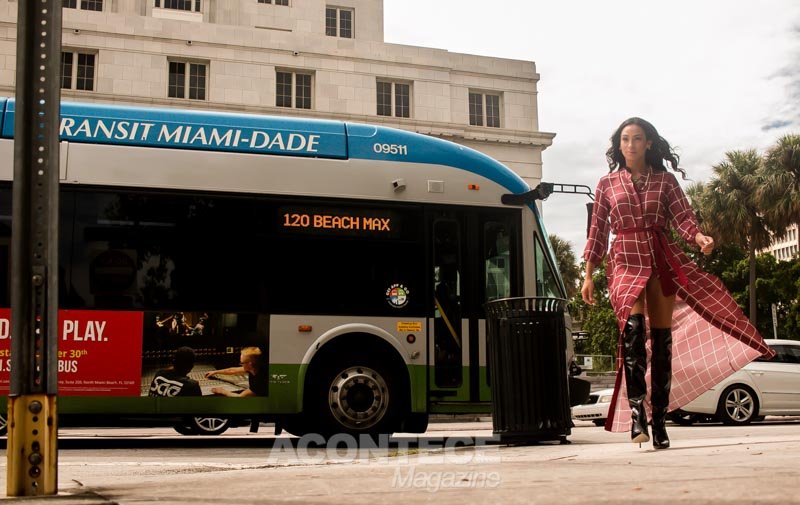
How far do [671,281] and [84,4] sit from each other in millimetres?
35495

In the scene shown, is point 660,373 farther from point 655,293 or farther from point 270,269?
point 270,269

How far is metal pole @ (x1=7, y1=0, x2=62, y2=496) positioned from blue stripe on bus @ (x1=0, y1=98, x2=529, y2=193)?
4976 mm

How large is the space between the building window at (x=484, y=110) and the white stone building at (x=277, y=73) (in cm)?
4

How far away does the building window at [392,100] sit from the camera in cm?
3597

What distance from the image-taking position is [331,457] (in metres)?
6.35

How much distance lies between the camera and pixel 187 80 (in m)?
33.4

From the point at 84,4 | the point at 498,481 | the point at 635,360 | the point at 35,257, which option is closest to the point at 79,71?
the point at 84,4

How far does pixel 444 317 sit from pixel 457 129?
2718 cm

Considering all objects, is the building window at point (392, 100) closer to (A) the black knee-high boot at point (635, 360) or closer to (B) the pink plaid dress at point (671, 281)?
(B) the pink plaid dress at point (671, 281)

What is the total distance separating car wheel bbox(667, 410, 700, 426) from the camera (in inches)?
560

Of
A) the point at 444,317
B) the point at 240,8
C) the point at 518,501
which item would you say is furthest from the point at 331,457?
the point at 240,8

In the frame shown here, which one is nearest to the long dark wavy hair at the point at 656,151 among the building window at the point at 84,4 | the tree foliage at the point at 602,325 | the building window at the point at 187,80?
the building window at the point at 187,80

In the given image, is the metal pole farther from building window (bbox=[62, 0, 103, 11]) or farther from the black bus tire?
building window (bbox=[62, 0, 103, 11])
